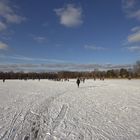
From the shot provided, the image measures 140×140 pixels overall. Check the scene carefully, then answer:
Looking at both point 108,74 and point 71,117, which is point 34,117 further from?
point 108,74

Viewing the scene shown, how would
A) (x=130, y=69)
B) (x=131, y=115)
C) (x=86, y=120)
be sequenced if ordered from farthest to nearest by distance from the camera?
(x=130, y=69)
(x=131, y=115)
(x=86, y=120)

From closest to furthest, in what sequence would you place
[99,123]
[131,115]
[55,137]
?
[55,137]
[99,123]
[131,115]

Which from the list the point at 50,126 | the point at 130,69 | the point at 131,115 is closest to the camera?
the point at 50,126

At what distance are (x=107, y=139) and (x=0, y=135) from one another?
371 centimetres

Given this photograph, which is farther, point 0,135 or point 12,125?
point 12,125

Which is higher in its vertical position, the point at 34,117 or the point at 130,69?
the point at 130,69

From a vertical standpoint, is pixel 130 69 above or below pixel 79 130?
above

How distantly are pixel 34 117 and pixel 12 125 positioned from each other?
161 cm

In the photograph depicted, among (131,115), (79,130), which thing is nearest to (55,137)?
(79,130)

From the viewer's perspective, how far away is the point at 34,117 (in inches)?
408

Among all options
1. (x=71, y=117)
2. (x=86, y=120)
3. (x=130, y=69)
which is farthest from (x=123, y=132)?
(x=130, y=69)

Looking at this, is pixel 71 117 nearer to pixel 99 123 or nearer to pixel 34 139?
pixel 99 123

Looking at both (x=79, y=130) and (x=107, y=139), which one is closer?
(x=107, y=139)

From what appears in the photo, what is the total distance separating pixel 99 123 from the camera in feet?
31.3
